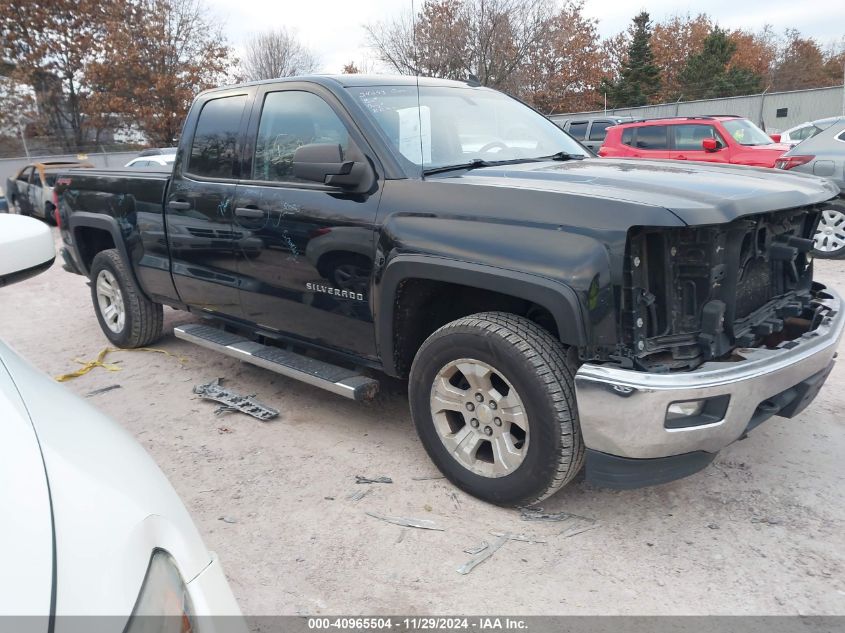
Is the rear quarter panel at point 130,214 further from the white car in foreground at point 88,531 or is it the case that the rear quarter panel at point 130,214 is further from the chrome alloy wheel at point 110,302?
the white car in foreground at point 88,531

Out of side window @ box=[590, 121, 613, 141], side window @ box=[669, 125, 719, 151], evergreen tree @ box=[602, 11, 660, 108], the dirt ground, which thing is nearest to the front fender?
the dirt ground

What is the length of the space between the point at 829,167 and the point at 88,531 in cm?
893

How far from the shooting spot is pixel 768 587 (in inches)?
96.2

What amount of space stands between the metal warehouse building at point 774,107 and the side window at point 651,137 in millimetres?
14128

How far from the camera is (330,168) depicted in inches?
126

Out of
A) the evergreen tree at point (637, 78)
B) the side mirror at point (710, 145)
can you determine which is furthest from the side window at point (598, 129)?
the evergreen tree at point (637, 78)

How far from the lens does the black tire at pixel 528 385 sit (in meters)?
2.64

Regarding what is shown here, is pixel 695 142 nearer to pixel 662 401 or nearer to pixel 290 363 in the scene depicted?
pixel 290 363

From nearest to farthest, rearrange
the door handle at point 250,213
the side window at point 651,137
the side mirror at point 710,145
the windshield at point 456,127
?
1. the windshield at point 456,127
2. the door handle at point 250,213
3. the side mirror at point 710,145
4. the side window at point 651,137

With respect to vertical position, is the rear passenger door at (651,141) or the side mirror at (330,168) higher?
the side mirror at (330,168)

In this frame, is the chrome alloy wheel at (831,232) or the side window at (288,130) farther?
the chrome alloy wheel at (831,232)

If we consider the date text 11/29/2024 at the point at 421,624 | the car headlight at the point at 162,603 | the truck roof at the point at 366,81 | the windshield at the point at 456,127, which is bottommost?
the date text 11/29/2024 at the point at 421,624

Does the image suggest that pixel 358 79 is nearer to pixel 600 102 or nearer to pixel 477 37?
pixel 477 37

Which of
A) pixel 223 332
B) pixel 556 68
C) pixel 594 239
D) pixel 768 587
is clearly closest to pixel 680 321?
pixel 594 239
